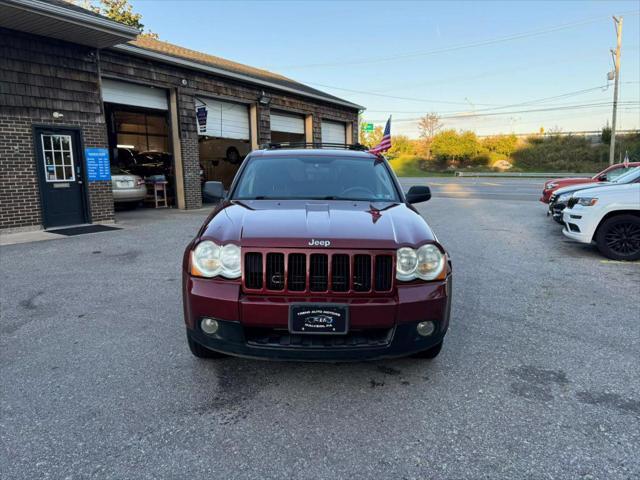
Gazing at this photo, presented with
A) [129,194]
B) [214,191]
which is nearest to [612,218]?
[214,191]

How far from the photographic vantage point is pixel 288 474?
2033mm

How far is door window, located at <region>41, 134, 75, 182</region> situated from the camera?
9.69 m

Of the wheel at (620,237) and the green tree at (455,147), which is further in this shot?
the green tree at (455,147)

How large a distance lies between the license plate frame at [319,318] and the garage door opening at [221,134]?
12270mm

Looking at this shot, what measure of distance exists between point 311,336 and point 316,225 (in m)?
0.71

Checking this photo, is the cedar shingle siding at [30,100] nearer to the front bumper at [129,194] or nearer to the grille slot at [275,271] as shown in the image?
the front bumper at [129,194]

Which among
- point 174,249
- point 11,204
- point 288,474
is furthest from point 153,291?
point 11,204

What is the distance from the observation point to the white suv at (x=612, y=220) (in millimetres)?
6574

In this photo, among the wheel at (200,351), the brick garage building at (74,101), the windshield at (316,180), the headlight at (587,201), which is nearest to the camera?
the wheel at (200,351)

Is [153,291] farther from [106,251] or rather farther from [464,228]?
[464,228]

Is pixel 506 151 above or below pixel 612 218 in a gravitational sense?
above

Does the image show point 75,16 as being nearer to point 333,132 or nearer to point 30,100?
point 30,100

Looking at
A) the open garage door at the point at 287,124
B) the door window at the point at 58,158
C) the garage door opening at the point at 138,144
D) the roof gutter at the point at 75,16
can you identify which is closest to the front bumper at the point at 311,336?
the roof gutter at the point at 75,16

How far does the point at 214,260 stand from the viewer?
2.69m
